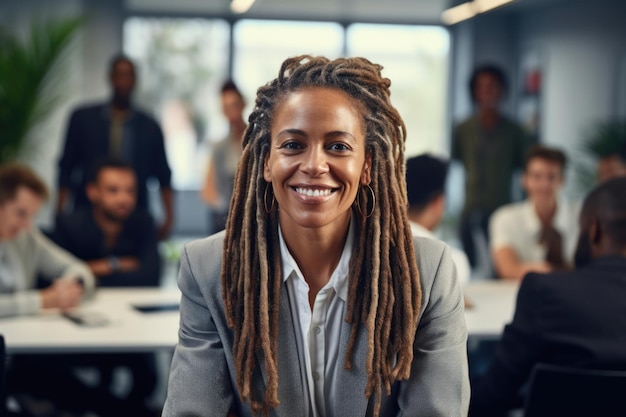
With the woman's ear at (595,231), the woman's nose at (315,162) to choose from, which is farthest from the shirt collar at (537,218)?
the woman's nose at (315,162)

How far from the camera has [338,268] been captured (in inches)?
65.9

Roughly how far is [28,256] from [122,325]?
745 mm

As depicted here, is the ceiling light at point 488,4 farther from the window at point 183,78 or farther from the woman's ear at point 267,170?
the woman's ear at point 267,170

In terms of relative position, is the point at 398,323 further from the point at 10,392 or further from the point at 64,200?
the point at 64,200

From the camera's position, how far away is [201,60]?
10945mm

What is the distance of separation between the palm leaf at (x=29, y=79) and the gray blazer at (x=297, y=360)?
457 cm

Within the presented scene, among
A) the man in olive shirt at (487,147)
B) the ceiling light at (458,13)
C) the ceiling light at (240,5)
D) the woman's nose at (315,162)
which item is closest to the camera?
the woman's nose at (315,162)

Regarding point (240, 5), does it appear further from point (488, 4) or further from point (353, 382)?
point (353, 382)

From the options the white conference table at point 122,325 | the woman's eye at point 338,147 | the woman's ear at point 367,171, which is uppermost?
the woman's eye at point 338,147

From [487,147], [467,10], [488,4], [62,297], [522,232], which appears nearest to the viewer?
[62,297]

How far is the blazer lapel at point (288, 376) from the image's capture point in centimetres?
163

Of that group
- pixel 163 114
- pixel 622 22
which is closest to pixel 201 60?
pixel 163 114

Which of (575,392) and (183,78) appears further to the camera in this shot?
(183,78)

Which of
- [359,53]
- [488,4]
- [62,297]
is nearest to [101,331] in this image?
[62,297]
